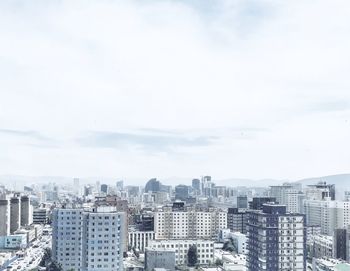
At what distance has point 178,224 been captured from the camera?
2241 centimetres

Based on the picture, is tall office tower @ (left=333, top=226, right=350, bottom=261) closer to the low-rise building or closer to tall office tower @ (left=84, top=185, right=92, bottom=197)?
the low-rise building

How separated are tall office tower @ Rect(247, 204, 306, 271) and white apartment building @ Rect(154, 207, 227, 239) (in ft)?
37.5

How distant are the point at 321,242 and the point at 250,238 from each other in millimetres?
8269

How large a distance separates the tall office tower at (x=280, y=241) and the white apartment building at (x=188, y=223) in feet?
37.5

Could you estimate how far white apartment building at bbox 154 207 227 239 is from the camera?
22078 mm

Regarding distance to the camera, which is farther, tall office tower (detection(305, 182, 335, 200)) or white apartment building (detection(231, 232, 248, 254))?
tall office tower (detection(305, 182, 335, 200))

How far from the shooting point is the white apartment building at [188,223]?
22078 millimetres

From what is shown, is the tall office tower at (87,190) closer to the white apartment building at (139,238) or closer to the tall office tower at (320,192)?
the tall office tower at (320,192)

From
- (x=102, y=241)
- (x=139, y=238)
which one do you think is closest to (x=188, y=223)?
(x=139, y=238)

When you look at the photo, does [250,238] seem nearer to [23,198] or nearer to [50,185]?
[23,198]

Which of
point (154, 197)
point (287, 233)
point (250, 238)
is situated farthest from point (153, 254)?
point (154, 197)

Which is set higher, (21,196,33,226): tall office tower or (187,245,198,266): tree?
(21,196,33,226): tall office tower

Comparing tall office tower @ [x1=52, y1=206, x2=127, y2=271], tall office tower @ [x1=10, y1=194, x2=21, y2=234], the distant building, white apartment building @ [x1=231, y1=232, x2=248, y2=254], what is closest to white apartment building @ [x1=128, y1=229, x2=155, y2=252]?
white apartment building @ [x1=231, y1=232, x2=248, y2=254]

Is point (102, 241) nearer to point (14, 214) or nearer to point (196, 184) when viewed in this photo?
point (14, 214)
